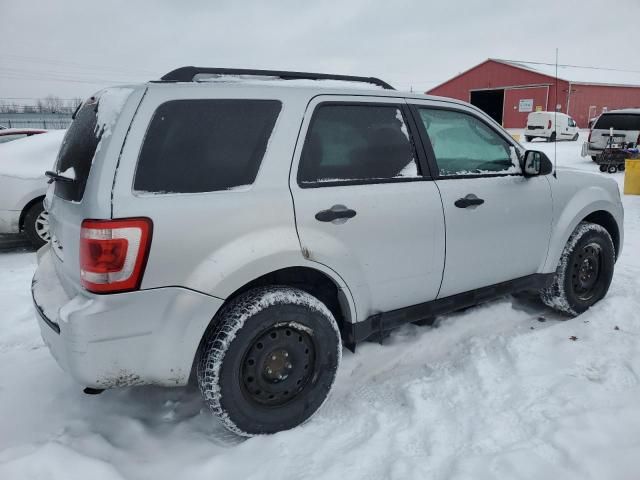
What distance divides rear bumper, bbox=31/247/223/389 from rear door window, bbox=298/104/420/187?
35.1 inches

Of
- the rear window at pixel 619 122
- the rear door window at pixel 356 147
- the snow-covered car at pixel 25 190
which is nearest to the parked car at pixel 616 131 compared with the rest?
the rear window at pixel 619 122

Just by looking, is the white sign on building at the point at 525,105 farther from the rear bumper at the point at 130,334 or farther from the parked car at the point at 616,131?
the rear bumper at the point at 130,334

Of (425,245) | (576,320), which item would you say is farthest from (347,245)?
(576,320)

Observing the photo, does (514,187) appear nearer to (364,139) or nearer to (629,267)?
(364,139)

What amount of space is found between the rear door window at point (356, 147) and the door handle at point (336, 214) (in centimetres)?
16

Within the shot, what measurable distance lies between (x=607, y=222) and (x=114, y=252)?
4094mm

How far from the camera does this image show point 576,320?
3.96 m

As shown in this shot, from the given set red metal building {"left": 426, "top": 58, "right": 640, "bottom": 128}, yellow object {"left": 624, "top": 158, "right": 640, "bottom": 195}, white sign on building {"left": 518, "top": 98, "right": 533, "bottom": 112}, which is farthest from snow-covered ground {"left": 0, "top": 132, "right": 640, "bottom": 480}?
white sign on building {"left": 518, "top": 98, "right": 533, "bottom": 112}

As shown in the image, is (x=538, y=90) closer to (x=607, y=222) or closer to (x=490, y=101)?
(x=490, y=101)

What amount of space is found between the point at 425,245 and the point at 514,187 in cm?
97

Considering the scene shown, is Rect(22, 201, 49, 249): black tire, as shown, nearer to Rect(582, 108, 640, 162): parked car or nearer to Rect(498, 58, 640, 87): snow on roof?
Rect(582, 108, 640, 162): parked car

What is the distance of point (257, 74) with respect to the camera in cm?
288

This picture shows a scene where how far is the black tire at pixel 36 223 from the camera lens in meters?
6.10

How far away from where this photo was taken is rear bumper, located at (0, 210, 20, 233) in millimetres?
5950
